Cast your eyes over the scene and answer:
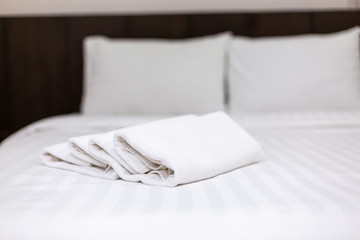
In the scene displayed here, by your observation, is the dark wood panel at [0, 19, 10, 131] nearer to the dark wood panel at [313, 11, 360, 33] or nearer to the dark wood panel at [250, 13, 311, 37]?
the dark wood panel at [250, 13, 311, 37]

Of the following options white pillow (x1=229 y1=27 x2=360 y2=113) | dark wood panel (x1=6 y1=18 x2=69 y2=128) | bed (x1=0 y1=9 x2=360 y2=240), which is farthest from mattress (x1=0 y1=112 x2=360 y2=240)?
dark wood panel (x1=6 y1=18 x2=69 y2=128)

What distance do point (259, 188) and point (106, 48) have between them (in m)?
1.58

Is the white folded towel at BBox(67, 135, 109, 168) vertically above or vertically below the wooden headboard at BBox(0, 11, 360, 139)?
below

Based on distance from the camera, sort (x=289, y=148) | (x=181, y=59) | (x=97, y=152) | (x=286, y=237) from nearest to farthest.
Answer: (x=286, y=237), (x=97, y=152), (x=289, y=148), (x=181, y=59)

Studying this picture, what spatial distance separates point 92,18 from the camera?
9.24 ft

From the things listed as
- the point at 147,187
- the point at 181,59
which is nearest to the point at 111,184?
the point at 147,187

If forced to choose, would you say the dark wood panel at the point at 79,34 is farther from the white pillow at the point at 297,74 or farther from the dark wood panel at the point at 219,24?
the white pillow at the point at 297,74

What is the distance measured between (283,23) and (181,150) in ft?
5.60

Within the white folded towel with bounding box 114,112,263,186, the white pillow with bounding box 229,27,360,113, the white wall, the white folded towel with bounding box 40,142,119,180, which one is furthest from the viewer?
the white wall

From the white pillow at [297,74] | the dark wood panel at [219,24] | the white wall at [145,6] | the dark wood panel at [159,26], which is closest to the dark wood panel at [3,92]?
the white wall at [145,6]

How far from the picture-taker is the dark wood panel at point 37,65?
2.82m

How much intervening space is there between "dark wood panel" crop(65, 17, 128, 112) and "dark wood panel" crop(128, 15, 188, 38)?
0.19ft

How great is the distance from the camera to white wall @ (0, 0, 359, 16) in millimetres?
2934

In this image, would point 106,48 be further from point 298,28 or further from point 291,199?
point 291,199
